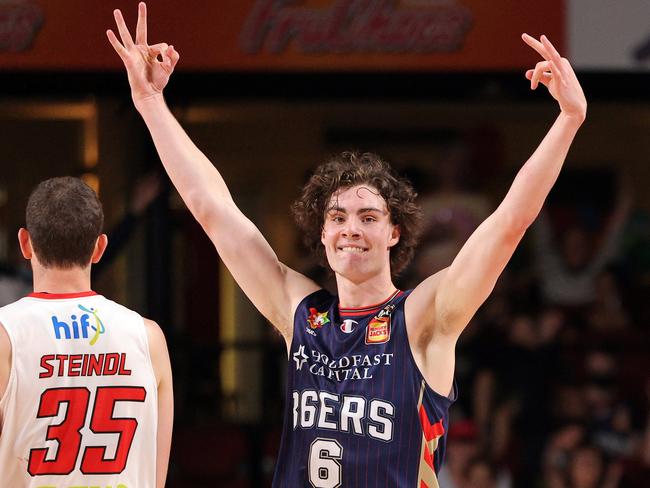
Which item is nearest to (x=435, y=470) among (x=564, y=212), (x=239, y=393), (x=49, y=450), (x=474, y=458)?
(x=49, y=450)

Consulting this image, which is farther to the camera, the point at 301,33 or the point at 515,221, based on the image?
the point at 301,33

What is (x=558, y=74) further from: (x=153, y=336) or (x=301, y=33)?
(x=301, y=33)

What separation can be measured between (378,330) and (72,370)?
931 millimetres

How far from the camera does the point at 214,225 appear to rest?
3.94 metres

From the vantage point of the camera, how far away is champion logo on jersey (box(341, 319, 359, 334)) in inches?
148

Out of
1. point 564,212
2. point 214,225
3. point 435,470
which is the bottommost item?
point 435,470

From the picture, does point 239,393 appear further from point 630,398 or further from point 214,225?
point 214,225

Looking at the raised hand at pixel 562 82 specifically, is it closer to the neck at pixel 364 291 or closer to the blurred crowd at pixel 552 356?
the neck at pixel 364 291

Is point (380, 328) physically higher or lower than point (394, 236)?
lower

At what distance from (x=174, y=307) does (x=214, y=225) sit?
15.2 ft

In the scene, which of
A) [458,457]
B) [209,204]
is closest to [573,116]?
[209,204]

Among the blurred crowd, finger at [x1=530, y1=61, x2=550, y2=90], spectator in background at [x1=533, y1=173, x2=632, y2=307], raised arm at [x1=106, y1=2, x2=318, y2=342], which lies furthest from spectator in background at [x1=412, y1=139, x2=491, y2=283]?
finger at [x1=530, y1=61, x2=550, y2=90]

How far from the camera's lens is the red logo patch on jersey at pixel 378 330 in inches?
146

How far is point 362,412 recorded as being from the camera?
11.9 feet
